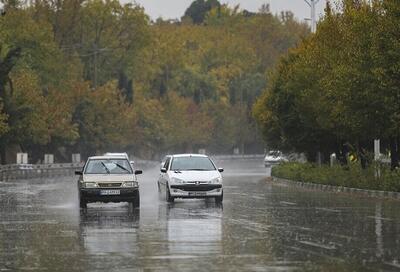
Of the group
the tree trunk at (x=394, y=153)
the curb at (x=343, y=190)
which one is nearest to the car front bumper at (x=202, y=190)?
the curb at (x=343, y=190)

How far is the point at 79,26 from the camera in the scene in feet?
385

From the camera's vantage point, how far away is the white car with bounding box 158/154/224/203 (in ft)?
110

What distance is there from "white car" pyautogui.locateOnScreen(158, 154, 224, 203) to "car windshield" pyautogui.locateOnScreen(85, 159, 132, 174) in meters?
2.69

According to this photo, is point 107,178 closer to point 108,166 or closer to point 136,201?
point 136,201

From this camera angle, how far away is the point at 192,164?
3550cm

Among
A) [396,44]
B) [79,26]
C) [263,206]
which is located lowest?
[263,206]

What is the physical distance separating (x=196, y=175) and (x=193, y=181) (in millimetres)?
299

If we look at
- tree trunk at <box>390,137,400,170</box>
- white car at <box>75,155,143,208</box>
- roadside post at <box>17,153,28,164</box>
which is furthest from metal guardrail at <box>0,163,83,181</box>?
white car at <box>75,155,143,208</box>

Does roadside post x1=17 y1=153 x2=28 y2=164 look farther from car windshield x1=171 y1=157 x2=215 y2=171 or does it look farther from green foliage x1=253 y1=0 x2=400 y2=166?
car windshield x1=171 y1=157 x2=215 y2=171

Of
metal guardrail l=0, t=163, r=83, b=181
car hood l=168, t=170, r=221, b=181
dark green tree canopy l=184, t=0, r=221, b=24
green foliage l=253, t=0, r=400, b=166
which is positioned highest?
dark green tree canopy l=184, t=0, r=221, b=24

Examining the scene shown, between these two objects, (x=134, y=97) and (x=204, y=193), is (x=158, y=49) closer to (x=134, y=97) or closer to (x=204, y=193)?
(x=134, y=97)

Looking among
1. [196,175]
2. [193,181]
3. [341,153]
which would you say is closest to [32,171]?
[341,153]

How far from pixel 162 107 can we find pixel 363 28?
8820 cm

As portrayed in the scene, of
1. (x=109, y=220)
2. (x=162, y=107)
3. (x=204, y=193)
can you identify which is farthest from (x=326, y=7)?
(x=162, y=107)
